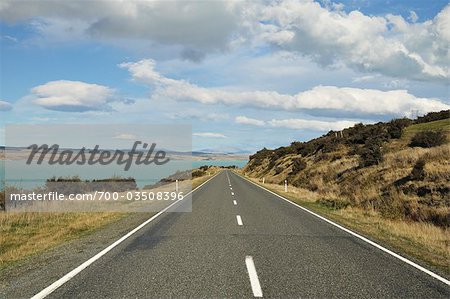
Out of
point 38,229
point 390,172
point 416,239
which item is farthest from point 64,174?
point 416,239

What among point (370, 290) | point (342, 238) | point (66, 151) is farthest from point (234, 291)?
point (66, 151)

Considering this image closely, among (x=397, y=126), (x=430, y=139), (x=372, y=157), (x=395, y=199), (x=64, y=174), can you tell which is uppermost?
(x=397, y=126)

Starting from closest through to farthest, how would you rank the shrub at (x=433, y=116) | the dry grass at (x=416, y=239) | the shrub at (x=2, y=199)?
the dry grass at (x=416, y=239) → the shrub at (x=2, y=199) → the shrub at (x=433, y=116)

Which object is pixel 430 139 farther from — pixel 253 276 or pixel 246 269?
pixel 253 276

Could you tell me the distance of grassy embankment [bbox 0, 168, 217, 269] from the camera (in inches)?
370

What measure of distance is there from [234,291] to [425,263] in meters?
4.51

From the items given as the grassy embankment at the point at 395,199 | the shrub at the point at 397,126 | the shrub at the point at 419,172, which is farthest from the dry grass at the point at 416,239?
the shrub at the point at 397,126

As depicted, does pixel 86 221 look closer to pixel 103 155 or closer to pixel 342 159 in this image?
pixel 103 155

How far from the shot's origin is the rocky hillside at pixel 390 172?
61.8 feet

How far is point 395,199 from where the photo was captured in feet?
68.2

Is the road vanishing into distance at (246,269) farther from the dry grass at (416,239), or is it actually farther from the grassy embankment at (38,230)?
the grassy embankment at (38,230)

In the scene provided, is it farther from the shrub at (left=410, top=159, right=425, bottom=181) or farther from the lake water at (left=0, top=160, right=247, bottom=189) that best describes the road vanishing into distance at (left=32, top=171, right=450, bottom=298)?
the lake water at (left=0, top=160, right=247, bottom=189)

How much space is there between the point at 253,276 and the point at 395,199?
1700 centimetres

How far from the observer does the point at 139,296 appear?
5.29 meters
